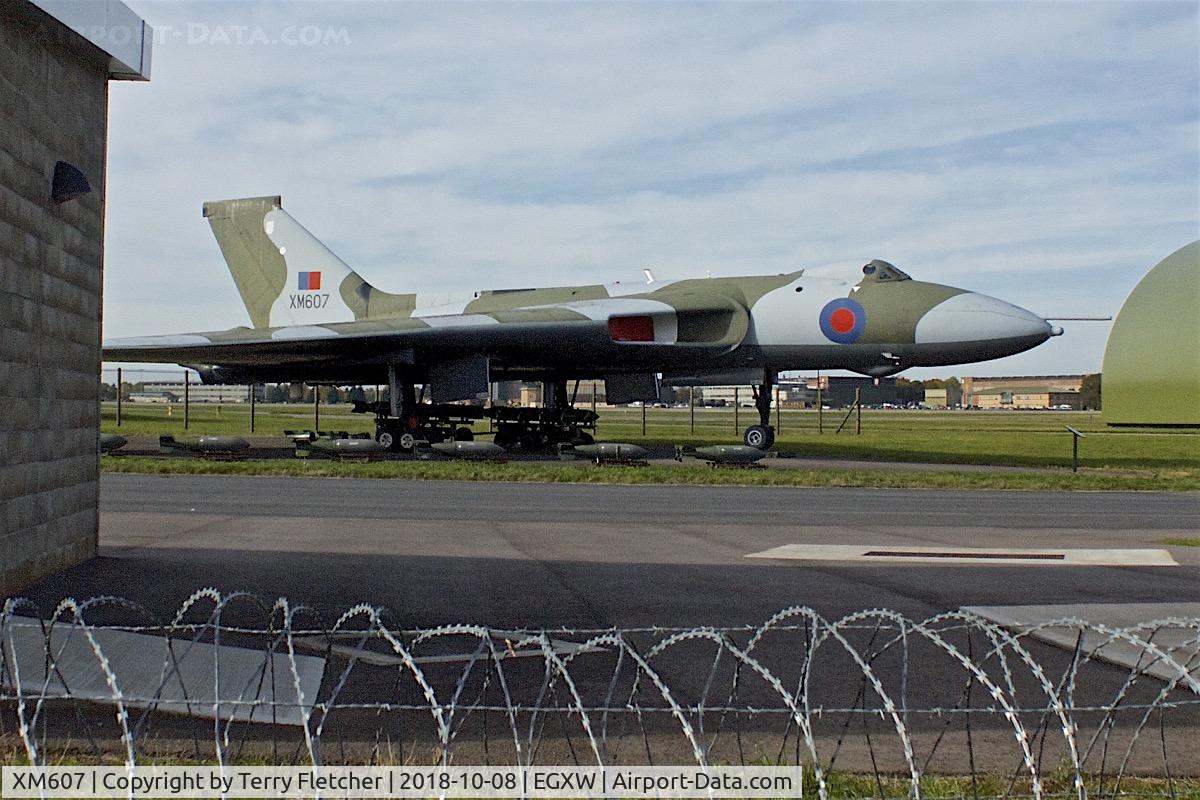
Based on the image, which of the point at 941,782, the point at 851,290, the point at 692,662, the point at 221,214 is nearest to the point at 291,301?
the point at 221,214

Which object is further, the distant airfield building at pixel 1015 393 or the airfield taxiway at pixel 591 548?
the distant airfield building at pixel 1015 393

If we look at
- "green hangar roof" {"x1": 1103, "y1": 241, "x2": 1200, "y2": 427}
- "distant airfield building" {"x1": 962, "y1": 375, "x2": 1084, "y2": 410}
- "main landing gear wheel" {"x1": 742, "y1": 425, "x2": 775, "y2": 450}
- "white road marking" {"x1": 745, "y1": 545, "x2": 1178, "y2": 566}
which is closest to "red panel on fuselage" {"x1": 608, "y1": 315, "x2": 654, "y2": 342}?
"main landing gear wheel" {"x1": 742, "y1": 425, "x2": 775, "y2": 450}

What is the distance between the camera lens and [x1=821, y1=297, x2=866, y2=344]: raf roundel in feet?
86.6

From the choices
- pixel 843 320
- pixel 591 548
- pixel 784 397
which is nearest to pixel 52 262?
pixel 591 548

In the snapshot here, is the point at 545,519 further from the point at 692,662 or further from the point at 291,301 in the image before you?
the point at 291,301

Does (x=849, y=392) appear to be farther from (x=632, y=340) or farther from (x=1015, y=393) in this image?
(x=632, y=340)

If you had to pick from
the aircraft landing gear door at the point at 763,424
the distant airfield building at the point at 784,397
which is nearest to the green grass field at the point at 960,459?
the aircraft landing gear door at the point at 763,424

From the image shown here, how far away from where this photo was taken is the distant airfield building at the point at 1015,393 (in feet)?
434

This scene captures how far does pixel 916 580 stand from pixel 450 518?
740cm

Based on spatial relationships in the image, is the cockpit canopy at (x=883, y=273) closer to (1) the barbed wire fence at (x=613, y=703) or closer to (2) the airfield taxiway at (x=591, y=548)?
(2) the airfield taxiway at (x=591, y=548)

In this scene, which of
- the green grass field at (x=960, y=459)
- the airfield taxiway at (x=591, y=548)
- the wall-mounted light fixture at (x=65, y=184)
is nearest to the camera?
→ the airfield taxiway at (x=591, y=548)

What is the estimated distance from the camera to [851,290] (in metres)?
26.7

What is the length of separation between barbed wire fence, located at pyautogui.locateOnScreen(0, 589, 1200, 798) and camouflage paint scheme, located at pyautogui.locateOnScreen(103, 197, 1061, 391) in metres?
18.2

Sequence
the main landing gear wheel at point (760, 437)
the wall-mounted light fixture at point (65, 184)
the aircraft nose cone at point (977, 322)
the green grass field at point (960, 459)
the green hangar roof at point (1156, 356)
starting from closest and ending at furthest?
the green hangar roof at point (1156, 356) → the wall-mounted light fixture at point (65, 184) → the green grass field at point (960, 459) → the aircraft nose cone at point (977, 322) → the main landing gear wheel at point (760, 437)
